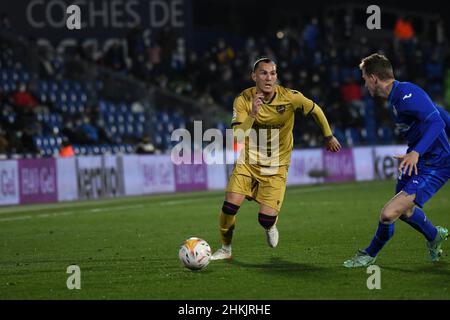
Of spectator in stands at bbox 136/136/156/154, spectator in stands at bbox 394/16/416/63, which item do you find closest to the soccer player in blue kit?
spectator in stands at bbox 136/136/156/154

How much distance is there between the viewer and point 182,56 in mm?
35594

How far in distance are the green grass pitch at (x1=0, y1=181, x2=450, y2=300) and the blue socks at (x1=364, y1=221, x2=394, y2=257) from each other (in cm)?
24

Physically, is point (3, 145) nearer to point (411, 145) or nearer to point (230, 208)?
point (230, 208)

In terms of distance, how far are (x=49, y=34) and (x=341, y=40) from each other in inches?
593

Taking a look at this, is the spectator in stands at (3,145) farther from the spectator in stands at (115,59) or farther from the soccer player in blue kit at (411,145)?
the soccer player in blue kit at (411,145)

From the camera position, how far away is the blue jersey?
919 cm

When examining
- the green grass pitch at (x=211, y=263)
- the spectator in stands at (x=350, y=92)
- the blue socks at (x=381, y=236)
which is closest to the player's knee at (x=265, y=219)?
the green grass pitch at (x=211, y=263)

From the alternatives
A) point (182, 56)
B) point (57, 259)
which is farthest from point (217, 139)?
point (57, 259)

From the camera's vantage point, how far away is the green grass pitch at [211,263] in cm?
842

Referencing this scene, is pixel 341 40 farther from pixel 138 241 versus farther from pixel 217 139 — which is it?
pixel 138 241

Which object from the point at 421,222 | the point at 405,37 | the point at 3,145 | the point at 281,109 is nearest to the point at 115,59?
the point at 3,145

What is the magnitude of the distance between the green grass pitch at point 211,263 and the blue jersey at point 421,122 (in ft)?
3.99

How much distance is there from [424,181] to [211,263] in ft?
8.66

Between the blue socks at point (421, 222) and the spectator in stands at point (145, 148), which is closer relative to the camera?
the blue socks at point (421, 222)
